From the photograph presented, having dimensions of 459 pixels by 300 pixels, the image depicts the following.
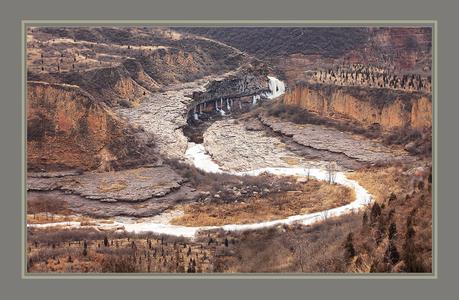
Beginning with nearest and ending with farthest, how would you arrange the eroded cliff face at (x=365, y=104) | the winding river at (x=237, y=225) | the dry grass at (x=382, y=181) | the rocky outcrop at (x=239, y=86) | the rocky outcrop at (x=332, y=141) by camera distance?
the winding river at (x=237, y=225) → the dry grass at (x=382, y=181) → the eroded cliff face at (x=365, y=104) → the rocky outcrop at (x=332, y=141) → the rocky outcrop at (x=239, y=86)

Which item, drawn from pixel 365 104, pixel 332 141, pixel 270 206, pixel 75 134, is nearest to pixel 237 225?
pixel 270 206

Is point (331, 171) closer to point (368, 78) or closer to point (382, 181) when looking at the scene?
point (382, 181)

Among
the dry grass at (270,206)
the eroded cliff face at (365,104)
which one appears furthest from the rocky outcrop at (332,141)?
the dry grass at (270,206)

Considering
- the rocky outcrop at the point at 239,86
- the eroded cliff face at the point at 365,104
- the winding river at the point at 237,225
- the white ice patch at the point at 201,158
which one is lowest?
the winding river at the point at 237,225

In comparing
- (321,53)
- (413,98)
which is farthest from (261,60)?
(413,98)

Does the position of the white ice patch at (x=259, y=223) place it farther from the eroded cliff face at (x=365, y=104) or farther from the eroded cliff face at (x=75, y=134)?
the eroded cliff face at (x=365, y=104)

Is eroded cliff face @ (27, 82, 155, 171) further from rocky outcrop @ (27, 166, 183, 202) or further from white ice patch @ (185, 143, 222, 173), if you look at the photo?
white ice patch @ (185, 143, 222, 173)
